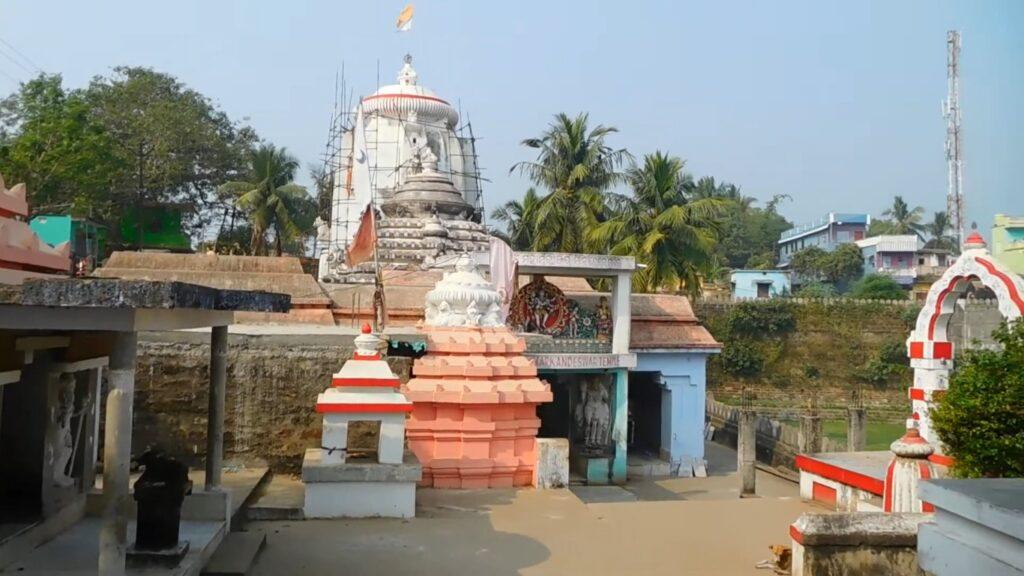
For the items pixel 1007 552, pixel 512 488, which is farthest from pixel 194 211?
pixel 1007 552

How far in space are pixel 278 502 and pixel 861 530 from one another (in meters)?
5.97

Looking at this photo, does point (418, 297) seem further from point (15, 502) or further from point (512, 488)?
point (15, 502)

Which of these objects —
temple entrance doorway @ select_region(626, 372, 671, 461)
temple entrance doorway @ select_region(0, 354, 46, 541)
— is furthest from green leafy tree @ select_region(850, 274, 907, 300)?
temple entrance doorway @ select_region(0, 354, 46, 541)

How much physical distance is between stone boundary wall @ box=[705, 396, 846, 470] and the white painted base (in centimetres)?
1131

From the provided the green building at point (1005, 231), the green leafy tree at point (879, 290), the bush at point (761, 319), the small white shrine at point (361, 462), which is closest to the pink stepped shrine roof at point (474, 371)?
the small white shrine at point (361, 462)

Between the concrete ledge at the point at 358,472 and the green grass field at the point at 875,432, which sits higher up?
the concrete ledge at the point at 358,472

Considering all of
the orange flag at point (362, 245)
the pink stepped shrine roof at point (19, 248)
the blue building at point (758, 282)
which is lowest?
the pink stepped shrine roof at point (19, 248)

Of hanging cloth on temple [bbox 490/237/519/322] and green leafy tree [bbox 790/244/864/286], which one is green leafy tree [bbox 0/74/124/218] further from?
green leafy tree [bbox 790/244/864/286]

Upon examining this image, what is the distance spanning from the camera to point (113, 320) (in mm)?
4945

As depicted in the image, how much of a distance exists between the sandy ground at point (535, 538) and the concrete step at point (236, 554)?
15 cm

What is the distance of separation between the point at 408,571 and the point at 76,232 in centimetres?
1886

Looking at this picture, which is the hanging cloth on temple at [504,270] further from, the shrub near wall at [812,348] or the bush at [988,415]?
the shrub near wall at [812,348]

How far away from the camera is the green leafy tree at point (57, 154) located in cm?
2356

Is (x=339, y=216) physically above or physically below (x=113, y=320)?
above
